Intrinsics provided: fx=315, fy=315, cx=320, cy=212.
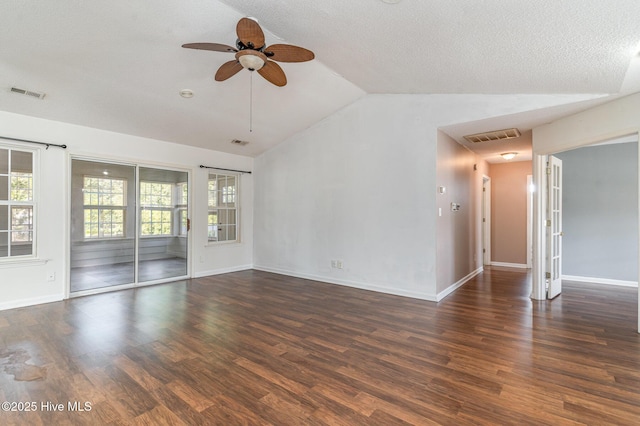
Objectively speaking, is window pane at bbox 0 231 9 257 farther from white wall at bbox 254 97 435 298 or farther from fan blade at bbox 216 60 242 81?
white wall at bbox 254 97 435 298

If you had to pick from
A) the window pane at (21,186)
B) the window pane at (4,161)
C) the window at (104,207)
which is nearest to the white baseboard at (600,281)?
the window at (104,207)

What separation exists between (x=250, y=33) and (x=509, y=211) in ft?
23.4

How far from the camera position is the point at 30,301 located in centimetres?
427

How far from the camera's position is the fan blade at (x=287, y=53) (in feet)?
8.83

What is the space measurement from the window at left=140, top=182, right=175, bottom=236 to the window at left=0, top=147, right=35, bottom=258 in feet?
4.76

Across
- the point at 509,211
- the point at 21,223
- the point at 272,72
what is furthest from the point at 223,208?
the point at 509,211

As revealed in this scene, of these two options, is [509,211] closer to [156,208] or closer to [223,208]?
[223,208]

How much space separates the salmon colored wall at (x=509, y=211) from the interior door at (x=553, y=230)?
8.20 feet

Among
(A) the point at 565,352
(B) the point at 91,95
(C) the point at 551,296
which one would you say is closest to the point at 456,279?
(C) the point at 551,296

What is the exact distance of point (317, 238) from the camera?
5.86 metres

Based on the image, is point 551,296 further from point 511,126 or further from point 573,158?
point 573,158

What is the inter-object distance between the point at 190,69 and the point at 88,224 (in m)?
3.19

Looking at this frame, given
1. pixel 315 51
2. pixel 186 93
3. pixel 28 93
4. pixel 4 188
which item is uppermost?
pixel 315 51

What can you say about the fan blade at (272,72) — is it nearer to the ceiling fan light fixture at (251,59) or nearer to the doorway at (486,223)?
the ceiling fan light fixture at (251,59)
